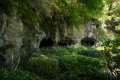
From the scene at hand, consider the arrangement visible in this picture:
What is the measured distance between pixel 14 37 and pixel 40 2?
127 inches

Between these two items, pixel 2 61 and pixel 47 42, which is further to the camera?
pixel 47 42

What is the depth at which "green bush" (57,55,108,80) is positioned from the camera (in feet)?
23.7

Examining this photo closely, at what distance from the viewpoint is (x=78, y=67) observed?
826 cm

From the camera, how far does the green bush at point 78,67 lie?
7234 mm

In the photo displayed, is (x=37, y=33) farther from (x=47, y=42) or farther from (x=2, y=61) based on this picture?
(x=47, y=42)

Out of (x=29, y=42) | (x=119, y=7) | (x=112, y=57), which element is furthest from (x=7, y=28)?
(x=119, y=7)

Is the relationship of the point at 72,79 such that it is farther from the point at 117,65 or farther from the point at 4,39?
the point at 4,39

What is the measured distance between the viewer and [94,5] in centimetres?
347

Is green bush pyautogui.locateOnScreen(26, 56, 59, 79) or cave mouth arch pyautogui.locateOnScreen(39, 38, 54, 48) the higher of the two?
cave mouth arch pyautogui.locateOnScreen(39, 38, 54, 48)

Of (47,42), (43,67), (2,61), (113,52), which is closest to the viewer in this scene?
(113,52)

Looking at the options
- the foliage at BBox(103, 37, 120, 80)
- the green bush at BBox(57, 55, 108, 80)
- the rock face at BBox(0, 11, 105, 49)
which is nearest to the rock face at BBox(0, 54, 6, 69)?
the rock face at BBox(0, 11, 105, 49)

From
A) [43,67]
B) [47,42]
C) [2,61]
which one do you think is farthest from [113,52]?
[47,42]

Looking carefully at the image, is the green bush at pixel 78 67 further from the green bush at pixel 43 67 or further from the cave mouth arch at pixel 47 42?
the cave mouth arch at pixel 47 42

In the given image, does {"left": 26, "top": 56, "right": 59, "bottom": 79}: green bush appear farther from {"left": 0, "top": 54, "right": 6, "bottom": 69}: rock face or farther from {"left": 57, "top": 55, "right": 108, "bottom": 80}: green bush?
{"left": 0, "top": 54, "right": 6, "bottom": 69}: rock face
